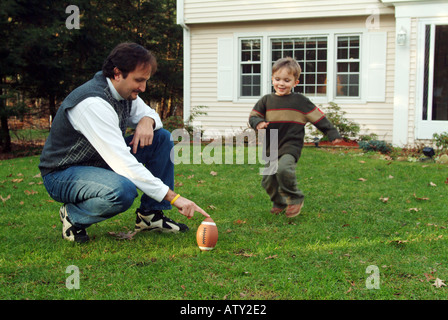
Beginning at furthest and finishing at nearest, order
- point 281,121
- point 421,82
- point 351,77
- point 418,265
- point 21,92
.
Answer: point 21,92
point 351,77
point 421,82
point 281,121
point 418,265

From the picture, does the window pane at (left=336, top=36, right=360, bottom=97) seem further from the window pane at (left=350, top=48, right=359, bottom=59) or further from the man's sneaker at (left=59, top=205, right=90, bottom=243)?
the man's sneaker at (left=59, top=205, right=90, bottom=243)

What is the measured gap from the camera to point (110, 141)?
3232 mm

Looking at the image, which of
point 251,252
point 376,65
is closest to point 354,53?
point 376,65

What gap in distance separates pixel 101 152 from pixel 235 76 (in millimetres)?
9685

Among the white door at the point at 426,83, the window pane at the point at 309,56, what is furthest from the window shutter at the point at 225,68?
the white door at the point at 426,83

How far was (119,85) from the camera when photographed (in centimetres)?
348

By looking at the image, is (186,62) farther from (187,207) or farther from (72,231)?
(187,207)

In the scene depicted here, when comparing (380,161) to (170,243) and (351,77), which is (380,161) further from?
(170,243)

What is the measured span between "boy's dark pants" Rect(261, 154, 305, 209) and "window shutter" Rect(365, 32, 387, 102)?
7.58 m

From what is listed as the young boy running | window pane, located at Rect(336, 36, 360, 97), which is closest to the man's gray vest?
the young boy running

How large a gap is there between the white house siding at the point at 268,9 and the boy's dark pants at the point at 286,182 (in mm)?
7870

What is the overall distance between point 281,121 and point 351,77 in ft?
25.5
